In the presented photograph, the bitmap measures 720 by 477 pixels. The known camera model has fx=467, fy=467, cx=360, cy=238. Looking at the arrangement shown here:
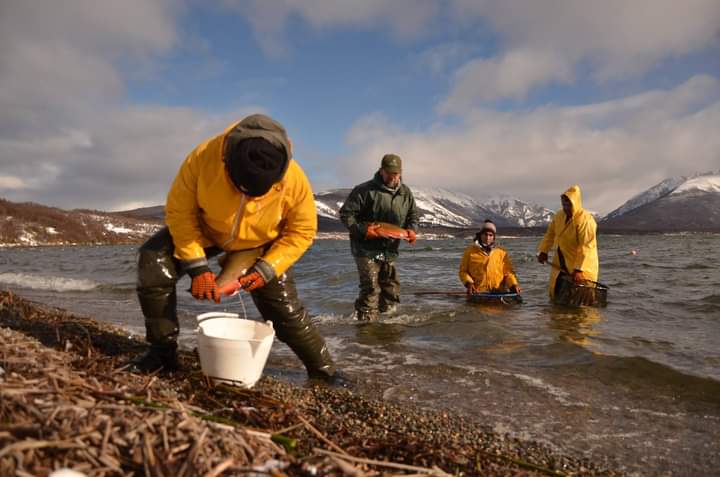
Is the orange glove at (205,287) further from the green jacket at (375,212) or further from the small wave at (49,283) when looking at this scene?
the small wave at (49,283)

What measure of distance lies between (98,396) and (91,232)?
107 m

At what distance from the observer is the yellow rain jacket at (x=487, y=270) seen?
1014 centimetres

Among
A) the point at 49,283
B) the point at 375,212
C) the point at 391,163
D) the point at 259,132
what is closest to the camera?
the point at 259,132

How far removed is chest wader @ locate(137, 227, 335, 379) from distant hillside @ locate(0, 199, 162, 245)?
87164 millimetres

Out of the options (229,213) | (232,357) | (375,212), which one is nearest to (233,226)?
(229,213)

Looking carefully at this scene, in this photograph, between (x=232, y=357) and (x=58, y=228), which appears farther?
(x=58, y=228)

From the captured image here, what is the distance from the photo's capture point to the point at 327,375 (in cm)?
462

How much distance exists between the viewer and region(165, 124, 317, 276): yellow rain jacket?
3.52 m

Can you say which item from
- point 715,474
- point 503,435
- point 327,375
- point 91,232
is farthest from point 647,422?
point 91,232

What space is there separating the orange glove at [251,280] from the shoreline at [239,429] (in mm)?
786

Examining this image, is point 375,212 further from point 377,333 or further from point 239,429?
point 239,429

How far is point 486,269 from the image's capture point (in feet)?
33.2

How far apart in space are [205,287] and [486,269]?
7.62 m

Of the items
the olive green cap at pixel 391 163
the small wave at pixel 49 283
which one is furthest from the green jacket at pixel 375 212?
the small wave at pixel 49 283
